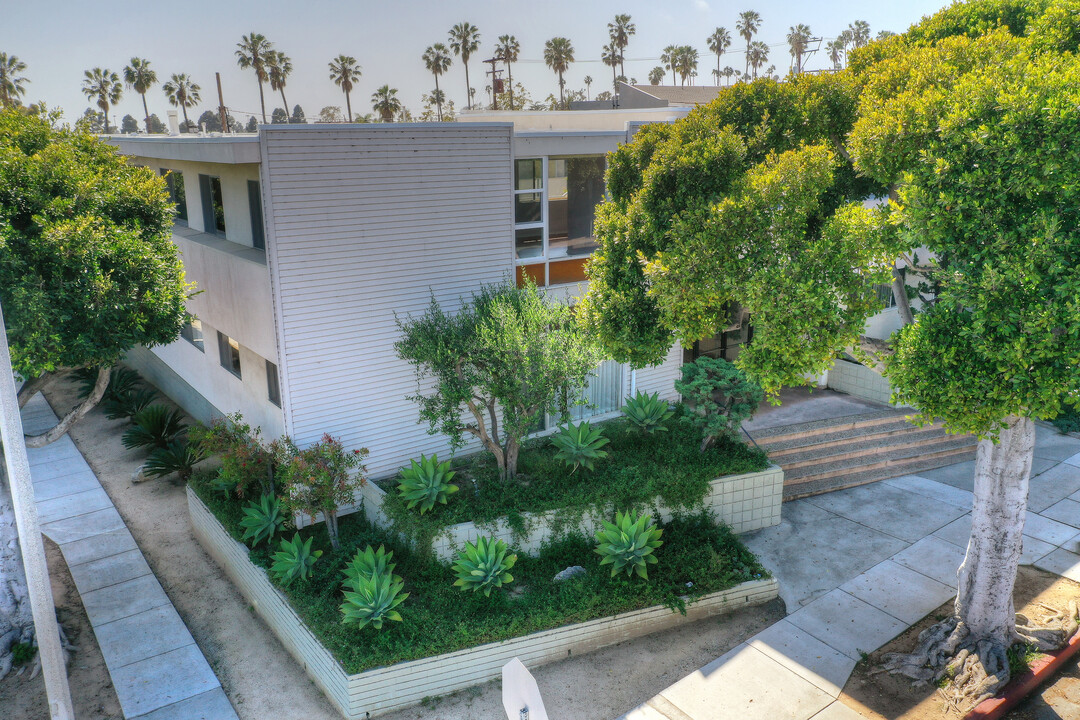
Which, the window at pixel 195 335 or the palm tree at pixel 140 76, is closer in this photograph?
the window at pixel 195 335

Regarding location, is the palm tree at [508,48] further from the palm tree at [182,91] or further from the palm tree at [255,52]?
the palm tree at [182,91]

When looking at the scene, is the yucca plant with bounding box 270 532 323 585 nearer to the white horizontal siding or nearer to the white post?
the white horizontal siding

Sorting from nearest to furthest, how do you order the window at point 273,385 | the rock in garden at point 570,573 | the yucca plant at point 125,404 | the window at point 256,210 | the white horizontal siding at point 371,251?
1. the rock in garden at point 570,573
2. the white horizontal siding at point 371,251
3. the window at point 273,385
4. the window at point 256,210
5. the yucca plant at point 125,404

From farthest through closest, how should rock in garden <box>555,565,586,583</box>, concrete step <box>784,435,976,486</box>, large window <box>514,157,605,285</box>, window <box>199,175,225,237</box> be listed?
window <box>199,175,225,237</box> < concrete step <box>784,435,976,486</box> < large window <box>514,157,605,285</box> < rock in garden <box>555,565,586,583</box>

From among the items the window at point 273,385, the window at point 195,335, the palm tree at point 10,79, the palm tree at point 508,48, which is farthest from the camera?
the palm tree at point 508,48

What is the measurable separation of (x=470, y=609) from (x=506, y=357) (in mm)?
3277

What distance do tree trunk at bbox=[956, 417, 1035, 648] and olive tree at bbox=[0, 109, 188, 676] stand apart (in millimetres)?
10134

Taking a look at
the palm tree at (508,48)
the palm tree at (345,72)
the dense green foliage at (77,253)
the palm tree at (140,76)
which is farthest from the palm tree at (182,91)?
the dense green foliage at (77,253)

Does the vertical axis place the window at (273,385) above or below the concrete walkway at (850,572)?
above

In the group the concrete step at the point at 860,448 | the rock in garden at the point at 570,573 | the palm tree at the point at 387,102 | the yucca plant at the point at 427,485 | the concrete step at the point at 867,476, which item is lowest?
the concrete step at the point at 867,476

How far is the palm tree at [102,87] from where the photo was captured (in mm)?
52812

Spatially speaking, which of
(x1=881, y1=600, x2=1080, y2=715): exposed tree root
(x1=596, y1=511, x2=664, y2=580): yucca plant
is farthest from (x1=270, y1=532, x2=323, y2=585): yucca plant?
(x1=881, y1=600, x2=1080, y2=715): exposed tree root

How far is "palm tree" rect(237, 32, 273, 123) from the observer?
48.9m

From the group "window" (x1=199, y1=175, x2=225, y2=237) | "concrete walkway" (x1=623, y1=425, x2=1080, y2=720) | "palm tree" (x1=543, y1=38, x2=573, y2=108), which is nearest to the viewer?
"concrete walkway" (x1=623, y1=425, x2=1080, y2=720)
